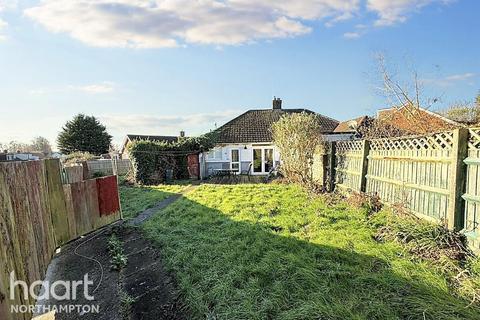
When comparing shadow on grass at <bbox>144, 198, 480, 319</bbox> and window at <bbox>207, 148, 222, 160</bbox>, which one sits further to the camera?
window at <bbox>207, 148, 222, 160</bbox>

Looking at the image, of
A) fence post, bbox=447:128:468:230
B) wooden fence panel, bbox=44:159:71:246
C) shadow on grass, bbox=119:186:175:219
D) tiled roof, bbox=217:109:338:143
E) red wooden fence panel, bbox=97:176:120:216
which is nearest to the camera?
fence post, bbox=447:128:468:230

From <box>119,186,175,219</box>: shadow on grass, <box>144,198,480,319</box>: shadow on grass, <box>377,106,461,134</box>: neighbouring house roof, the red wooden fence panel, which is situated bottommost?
<box>119,186,175,219</box>: shadow on grass

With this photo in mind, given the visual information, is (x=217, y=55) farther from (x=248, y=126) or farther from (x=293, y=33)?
(x=248, y=126)

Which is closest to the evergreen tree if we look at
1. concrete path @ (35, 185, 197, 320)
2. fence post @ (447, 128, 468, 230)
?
concrete path @ (35, 185, 197, 320)

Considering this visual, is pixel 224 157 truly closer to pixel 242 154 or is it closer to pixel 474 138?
pixel 242 154

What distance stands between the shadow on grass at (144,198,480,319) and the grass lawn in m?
0.01

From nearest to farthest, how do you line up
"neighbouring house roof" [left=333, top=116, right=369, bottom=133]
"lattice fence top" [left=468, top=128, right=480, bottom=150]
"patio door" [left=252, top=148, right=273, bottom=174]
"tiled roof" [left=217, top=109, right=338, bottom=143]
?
"lattice fence top" [left=468, top=128, right=480, bottom=150], "neighbouring house roof" [left=333, top=116, right=369, bottom=133], "patio door" [left=252, top=148, right=273, bottom=174], "tiled roof" [left=217, top=109, right=338, bottom=143]

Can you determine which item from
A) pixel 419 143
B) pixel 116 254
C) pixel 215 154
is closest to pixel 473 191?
pixel 419 143

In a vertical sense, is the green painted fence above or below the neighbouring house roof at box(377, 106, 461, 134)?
below

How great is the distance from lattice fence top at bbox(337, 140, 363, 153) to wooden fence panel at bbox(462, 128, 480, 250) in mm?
4262

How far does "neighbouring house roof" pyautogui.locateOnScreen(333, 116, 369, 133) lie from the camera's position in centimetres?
2058

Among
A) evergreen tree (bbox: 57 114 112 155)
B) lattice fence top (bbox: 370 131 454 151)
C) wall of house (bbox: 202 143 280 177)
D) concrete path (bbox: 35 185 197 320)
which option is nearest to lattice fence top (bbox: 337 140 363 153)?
lattice fence top (bbox: 370 131 454 151)

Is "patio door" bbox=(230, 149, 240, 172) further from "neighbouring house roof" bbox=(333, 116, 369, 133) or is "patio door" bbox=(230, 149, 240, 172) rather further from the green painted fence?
the green painted fence

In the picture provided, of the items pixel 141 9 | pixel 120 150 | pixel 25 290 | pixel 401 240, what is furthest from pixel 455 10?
pixel 120 150
